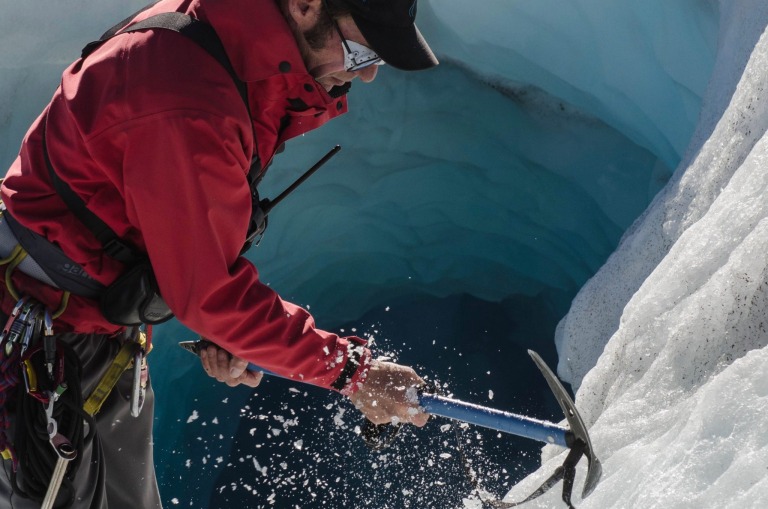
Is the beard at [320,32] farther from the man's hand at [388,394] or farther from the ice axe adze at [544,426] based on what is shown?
the ice axe adze at [544,426]

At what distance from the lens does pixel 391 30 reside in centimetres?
144

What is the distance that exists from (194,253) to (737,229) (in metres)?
1.15

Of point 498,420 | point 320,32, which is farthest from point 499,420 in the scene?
point 320,32

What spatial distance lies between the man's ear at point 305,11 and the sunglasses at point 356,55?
36mm

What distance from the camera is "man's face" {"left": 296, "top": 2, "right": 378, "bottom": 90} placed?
4.77 ft

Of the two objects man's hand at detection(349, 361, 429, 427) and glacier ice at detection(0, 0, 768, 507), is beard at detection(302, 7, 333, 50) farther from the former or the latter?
glacier ice at detection(0, 0, 768, 507)

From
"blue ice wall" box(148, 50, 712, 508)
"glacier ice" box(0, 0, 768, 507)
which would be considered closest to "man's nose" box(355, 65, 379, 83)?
"glacier ice" box(0, 0, 768, 507)

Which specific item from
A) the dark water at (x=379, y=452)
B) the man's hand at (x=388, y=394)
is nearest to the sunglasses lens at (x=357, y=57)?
the man's hand at (x=388, y=394)

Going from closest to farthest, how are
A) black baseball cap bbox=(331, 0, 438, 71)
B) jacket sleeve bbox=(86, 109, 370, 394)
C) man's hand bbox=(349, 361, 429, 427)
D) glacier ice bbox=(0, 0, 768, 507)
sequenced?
jacket sleeve bbox=(86, 109, 370, 394), black baseball cap bbox=(331, 0, 438, 71), man's hand bbox=(349, 361, 429, 427), glacier ice bbox=(0, 0, 768, 507)

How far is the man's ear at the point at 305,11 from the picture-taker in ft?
4.70

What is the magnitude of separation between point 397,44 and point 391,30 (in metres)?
0.03

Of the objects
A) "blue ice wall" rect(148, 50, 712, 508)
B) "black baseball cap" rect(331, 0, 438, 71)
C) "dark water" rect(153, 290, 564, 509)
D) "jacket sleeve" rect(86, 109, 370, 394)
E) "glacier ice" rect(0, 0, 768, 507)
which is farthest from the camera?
"blue ice wall" rect(148, 50, 712, 508)

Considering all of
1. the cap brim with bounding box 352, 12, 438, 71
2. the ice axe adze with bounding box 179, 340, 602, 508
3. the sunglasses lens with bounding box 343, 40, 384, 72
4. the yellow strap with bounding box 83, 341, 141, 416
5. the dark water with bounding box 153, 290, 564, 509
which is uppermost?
the cap brim with bounding box 352, 12, 438, 71

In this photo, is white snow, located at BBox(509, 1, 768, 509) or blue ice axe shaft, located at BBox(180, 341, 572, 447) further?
blue ice axe shaft, located at BBox(180, 341, 572, 447)
